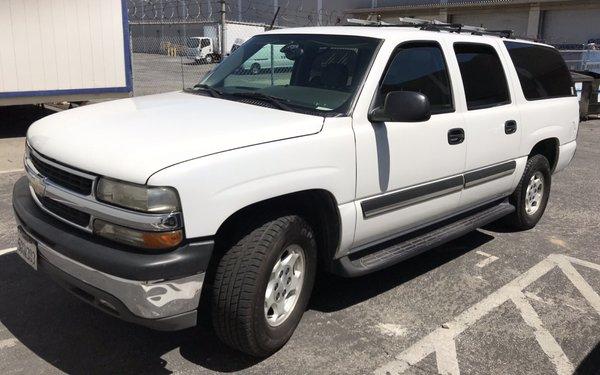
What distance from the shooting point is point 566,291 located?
431 centimetres

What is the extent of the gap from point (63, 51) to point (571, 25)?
40561mm

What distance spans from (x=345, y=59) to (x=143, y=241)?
190 cm

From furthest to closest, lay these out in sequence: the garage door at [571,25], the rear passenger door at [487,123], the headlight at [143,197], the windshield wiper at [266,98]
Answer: the garage door at [571,25]
the rear passenger door at [487,123]
the windshield wiper at [266,98]
the headlight at [143,197]

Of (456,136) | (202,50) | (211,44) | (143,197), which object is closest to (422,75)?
(456,136)

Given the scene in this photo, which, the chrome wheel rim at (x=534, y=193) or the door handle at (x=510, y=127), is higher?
the door handle at (x=510, y=127)

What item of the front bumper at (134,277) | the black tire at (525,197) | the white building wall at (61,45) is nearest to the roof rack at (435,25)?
the black tire at (525,197)

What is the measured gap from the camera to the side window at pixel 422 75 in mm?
3762

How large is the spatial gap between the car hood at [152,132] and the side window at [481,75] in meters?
1.64

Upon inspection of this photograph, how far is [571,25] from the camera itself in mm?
41375

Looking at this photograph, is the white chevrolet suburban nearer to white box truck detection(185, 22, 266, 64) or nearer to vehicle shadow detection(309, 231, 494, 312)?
vehicle shadow detection(309, 231, 494, 312)

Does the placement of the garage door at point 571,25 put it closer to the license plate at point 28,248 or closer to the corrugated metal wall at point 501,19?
the corrugated metal wall at point 501,19

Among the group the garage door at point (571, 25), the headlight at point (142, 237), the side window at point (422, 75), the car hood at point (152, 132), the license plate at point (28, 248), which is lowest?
the license plate at point (28, 248)

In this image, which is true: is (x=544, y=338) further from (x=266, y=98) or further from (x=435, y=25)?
(x=435, y=25)

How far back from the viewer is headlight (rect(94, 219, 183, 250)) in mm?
2594
